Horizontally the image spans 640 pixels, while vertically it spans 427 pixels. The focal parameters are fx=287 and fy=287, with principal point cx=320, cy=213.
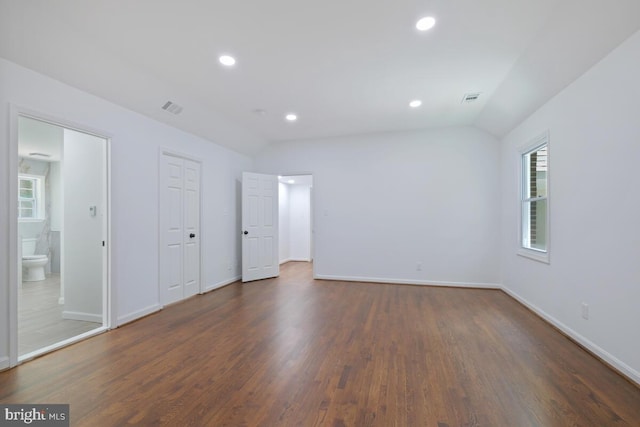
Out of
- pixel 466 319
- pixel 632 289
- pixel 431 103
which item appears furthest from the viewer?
pixel 431 103

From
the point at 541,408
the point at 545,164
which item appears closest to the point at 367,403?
the point at 541,408

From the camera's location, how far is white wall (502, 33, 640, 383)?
218 cm

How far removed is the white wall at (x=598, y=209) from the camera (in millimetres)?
2180

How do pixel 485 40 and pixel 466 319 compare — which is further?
pixel 466 319

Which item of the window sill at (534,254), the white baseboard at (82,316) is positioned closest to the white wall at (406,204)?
the window sill at (534,254)

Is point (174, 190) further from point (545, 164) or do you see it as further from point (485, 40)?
point (545, 164)

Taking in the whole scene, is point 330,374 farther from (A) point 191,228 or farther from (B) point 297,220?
(B) point 297,220

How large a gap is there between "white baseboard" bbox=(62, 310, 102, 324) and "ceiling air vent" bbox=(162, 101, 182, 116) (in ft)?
8.79

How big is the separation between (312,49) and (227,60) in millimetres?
875

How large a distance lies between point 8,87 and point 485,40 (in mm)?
4065

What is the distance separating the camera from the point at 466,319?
3.52 meters

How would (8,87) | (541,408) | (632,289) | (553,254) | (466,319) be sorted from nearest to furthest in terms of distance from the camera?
(541,408), (632,289), (8,87), (553,254), (466,319)

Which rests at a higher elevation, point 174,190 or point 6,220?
point 174,190

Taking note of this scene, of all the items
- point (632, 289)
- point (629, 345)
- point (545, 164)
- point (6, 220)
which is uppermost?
point (545, 164)
